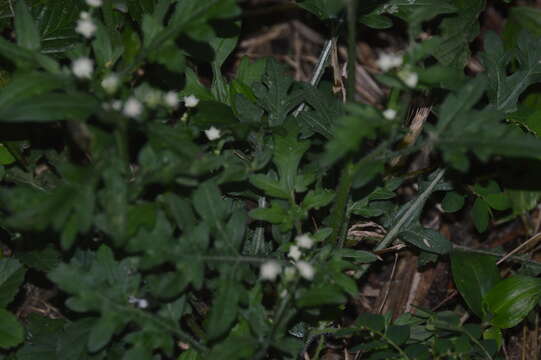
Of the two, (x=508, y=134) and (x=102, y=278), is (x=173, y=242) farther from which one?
(x=508, y=134)

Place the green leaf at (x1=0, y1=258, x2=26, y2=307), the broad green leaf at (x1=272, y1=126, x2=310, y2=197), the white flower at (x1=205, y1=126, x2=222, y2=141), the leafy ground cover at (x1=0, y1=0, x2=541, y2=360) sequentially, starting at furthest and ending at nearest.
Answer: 1. the green leaf at (x1=0, y1=258, x2=26, y2=307)
2. the broad green leaf at (x1=272, y1=126, x2=310, y2=197)
3. the white flower at (x1=205, y1=126, x2=222, y2=141)
4. the leafy ground cover at (x1=0, y1=0, x2=541, y2=360)

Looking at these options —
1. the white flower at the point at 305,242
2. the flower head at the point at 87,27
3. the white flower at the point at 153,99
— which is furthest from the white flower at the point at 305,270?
the flower head at the point at 87,27

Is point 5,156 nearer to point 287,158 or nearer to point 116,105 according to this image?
point 116,105

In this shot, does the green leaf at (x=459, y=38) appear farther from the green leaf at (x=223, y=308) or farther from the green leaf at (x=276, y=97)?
the green leaf at (x=223, y=308)

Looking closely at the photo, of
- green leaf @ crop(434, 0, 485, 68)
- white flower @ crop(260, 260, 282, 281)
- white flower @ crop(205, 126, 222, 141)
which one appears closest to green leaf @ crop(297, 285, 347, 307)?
white flower @ crop(260, 260, 282, 281)

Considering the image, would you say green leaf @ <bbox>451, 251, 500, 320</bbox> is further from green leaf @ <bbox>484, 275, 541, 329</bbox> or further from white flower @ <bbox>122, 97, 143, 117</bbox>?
white flower @ <bbox>122, 97, 143, 117</bbox>

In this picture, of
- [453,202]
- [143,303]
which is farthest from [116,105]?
[453,202]
